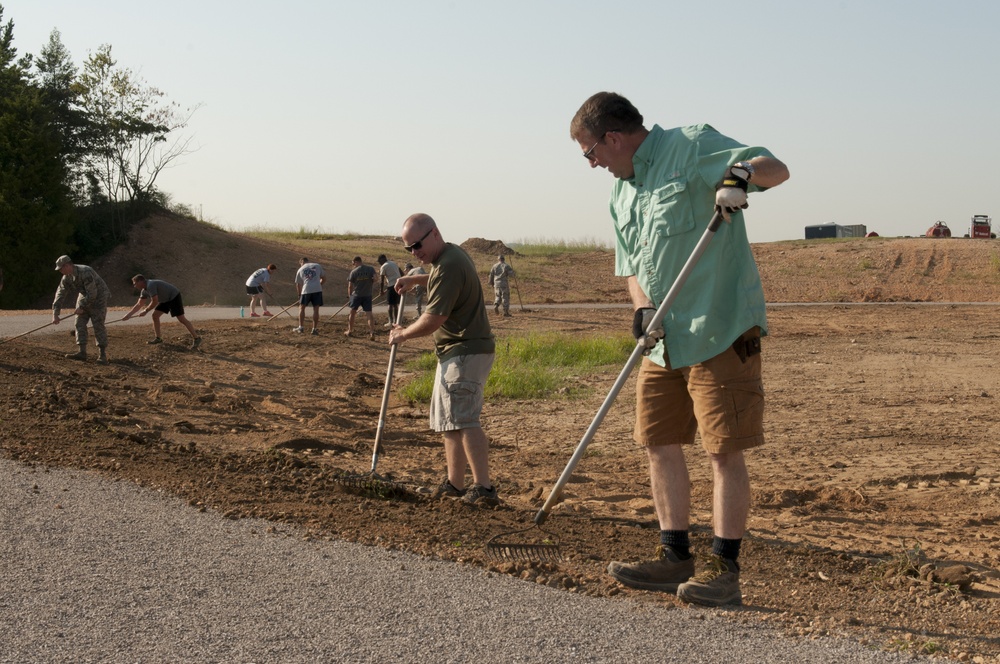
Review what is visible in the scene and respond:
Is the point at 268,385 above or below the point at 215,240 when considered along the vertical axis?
below

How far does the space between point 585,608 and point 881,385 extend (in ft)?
32.0

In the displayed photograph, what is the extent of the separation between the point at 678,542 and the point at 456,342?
7.51 ft

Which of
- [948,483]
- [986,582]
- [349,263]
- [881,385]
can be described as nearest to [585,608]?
[986,582]

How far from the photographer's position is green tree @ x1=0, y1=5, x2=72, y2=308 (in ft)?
115

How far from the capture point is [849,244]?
4525cm

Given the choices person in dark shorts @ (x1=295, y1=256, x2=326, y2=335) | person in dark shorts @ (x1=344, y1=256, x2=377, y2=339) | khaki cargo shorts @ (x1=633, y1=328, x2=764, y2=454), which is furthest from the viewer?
person in dark shorts @ (x1=344, y1=256, x2=377, y2=339)

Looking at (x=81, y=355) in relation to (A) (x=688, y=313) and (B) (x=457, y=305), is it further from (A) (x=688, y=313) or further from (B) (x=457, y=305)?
(A) (x=688, y=313)

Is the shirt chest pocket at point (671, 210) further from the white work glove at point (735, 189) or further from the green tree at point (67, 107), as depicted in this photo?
the green tree at point (67, 107)

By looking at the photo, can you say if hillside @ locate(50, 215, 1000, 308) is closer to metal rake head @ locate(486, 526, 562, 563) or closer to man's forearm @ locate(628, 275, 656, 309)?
metal rake head @ locate(486, 526, 562, 563)

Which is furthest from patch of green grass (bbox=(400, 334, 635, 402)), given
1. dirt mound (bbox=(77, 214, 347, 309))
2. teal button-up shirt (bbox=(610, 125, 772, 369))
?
dirt mound (bbox=(77, 214, 347, 309))

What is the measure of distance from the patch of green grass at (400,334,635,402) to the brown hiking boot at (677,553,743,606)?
8253 millimetres

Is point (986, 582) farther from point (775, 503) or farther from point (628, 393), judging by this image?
point (628, 393)

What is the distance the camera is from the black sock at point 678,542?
4344 millimetres

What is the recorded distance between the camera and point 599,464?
330 inches
